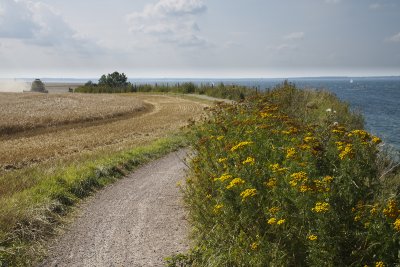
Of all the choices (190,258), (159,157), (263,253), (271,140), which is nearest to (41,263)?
(190,258)

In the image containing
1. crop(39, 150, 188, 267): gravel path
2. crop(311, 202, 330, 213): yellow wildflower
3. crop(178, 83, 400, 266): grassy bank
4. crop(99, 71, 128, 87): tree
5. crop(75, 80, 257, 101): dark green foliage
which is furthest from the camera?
crop(99, 71, 128, 87): tree

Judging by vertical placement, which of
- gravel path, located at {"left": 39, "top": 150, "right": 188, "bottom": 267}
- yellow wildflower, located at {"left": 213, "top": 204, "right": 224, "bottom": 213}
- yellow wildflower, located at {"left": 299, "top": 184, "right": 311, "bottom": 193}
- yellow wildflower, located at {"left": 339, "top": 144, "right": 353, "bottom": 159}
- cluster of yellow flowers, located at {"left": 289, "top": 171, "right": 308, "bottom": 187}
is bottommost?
gravel path, located at {"left": 39, "top": 150, "right": 188, "bottom": 267}

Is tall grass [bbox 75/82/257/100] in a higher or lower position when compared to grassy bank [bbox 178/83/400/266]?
lower

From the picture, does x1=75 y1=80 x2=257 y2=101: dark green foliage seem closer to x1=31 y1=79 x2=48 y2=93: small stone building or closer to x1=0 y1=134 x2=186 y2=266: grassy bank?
x1=31 y1=79 x2=48 y2=93: small stone building

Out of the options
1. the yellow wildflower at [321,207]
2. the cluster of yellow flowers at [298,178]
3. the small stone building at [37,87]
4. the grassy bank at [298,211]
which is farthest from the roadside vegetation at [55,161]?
→ the small stone building at [37,87]

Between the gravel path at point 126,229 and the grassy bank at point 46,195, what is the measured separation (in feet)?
1.16

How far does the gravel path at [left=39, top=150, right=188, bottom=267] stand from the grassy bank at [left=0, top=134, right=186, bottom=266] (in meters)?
0.35

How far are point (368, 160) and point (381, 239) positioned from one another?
161 cm

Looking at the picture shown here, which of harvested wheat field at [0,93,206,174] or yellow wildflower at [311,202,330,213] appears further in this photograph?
harvested wheat field at [0,93,206,174]

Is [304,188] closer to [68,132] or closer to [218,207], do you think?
[218,207]

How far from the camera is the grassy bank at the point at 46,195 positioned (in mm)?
7004

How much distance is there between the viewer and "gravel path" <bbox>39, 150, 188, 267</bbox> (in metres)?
6.91

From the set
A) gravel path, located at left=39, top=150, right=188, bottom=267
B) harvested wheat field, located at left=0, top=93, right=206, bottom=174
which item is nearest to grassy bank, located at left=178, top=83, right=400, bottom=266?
gravel path, located at left=39, top=150, right=188, bottom=267

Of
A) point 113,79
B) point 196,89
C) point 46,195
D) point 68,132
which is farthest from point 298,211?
point 113,79
